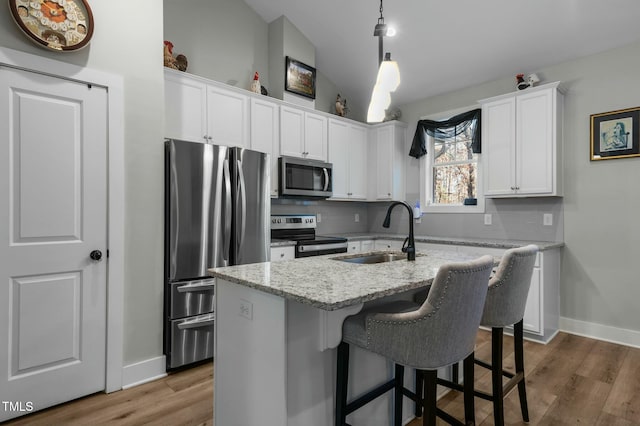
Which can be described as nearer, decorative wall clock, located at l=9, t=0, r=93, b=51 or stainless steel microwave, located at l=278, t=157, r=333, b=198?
decorative wall clock, located at l=9, t=0, r=93, b=51

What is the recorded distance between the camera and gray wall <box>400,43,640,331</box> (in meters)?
3.20

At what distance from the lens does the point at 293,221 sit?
4.03m

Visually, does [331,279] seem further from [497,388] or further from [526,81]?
[526,81]

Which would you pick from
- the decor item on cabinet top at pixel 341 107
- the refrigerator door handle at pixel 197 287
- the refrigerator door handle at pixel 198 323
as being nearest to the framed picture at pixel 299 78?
the decor item on cabinet top at pixel 341 107

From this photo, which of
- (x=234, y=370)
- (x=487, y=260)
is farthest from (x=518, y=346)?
(x=234, y=370)

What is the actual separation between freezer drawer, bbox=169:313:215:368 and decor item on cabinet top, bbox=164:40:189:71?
2131 millimetres

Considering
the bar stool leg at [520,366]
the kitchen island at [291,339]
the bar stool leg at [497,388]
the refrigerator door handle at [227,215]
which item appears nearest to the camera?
the kitchen island at [291,339]

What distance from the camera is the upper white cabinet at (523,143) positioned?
3.36 metres

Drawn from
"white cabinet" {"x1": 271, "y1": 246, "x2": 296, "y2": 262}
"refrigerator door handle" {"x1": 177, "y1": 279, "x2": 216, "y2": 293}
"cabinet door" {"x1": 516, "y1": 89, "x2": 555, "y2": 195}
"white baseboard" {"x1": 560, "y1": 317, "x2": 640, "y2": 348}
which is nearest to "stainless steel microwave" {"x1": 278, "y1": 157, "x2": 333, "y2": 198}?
"white cabinet" {"x1": 271, "y1": 246, "x2": 296, "y2": 262}

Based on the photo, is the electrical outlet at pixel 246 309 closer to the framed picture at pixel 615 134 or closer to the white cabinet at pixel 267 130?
the white cabinet at pixel 267 130

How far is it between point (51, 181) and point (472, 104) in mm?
4125

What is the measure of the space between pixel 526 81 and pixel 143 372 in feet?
14.1

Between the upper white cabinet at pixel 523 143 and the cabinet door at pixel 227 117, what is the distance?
2550 mm

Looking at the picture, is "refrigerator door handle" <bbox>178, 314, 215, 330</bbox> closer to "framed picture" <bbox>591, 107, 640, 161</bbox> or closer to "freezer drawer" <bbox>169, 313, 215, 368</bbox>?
"freezer drawer" <bbox>169, 313, 215, 368</bbox>
